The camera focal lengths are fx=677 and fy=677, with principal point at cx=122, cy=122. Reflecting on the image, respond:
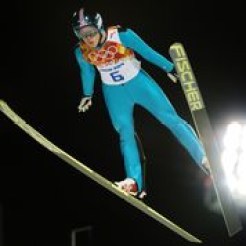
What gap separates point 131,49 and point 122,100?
0.21 meters

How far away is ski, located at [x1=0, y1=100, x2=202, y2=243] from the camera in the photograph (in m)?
2.62

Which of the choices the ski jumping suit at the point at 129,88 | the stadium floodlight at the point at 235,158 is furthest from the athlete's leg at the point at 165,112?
the stadium floodlight at the point at 235,158

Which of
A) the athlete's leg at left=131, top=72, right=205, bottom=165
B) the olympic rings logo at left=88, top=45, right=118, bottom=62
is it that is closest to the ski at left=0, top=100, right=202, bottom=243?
the athlete's leg at left=131, top=72, right=205, bottom=165

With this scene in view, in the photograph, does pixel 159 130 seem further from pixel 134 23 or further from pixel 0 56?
pixel 0 56

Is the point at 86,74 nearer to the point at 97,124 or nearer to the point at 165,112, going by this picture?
the point at 97,124

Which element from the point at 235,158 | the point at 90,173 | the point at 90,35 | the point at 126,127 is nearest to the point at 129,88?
the point at 126,127

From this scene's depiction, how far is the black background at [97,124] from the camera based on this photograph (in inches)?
103

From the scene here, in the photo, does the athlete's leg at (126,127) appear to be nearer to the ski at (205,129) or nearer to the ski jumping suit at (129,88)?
the ski jumping suit at (129,88)

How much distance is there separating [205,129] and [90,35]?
0.58 metres

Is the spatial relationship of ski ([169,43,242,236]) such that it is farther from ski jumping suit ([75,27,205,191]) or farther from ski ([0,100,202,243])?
ski ([0,100,202,243])

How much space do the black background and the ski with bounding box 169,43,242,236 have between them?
0.08ft

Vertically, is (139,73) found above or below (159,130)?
above

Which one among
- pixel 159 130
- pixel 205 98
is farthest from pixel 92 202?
pixel 205 98

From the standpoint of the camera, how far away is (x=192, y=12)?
265cm
